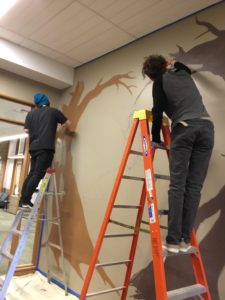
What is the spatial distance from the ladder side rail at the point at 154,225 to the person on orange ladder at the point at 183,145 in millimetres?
79

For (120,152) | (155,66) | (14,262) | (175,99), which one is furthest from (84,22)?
(14,262)

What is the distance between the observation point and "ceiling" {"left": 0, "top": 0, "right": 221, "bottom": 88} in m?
2.29

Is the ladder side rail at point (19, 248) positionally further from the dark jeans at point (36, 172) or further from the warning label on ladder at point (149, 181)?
the warning label on ladder at point (149, 181)

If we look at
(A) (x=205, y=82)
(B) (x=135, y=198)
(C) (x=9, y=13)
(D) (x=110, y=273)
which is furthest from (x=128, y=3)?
(D) (x=110, y=273)

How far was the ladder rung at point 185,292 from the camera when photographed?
141cm

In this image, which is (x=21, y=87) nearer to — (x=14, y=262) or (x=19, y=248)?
(x=19, y=248)

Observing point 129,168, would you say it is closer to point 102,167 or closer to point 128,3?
point 102,167

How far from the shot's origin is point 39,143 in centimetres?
295

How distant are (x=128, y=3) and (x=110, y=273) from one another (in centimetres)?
250

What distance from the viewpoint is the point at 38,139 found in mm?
2980

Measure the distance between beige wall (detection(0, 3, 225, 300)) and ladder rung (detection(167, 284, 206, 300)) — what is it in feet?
1.25

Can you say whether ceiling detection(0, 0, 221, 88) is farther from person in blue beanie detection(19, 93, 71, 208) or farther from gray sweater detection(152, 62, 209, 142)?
gray sweater detection(152, 62, 209, 142)

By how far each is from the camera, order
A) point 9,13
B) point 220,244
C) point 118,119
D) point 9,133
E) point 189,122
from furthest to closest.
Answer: point 9,133, point 118,119, point 9,13, point 220,244, point 189,122

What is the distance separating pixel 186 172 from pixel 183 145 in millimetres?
160
